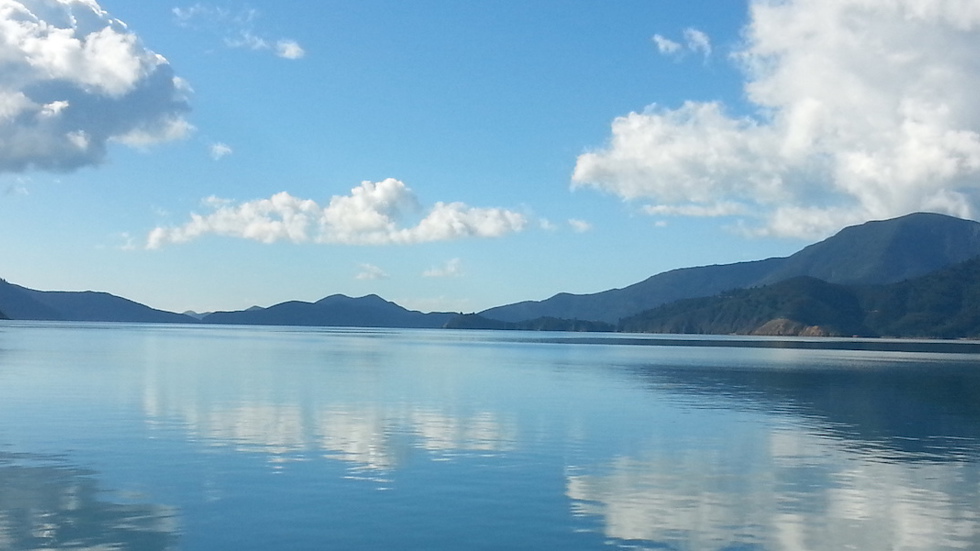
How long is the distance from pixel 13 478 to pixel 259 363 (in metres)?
67.9

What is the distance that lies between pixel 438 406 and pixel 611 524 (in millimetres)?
29277

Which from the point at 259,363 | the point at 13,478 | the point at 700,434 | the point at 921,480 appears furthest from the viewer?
the point at 259,363

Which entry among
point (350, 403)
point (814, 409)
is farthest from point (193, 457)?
point (814, 409)

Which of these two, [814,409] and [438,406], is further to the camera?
[814,409]

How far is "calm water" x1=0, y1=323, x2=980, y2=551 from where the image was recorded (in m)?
21.7

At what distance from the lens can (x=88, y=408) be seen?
153 ft

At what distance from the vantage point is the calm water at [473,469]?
21.7 metres

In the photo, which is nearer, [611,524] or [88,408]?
[611,524]

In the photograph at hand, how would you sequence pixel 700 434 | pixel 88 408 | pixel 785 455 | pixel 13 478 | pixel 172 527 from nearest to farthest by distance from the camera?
pixel 172 527, pixel 13 478, pixel 785 455, pixel 700 434, pixel 88 408

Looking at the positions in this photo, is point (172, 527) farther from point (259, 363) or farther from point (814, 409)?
point (259, 363)

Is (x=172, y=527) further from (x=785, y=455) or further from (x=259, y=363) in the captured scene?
(x=259, y=363)

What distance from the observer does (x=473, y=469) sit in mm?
30703

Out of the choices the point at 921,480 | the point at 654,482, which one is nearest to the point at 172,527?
the point at 654,482

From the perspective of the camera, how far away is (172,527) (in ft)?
70.6
